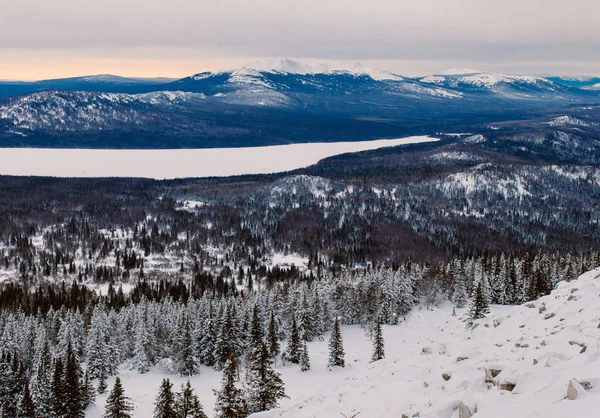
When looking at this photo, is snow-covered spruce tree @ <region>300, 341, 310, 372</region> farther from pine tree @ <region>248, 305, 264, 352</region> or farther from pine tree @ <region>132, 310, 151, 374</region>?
pine tree @ <region>132, 310, 151, 374</region>

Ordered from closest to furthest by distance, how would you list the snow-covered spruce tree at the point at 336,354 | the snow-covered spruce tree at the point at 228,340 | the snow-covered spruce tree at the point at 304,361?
the snow-covered spruce tree at the point at 336,354 < the snow-covered spruce tree at the point at 304,361 < the snow-covered spruce tree at the point at 228,340

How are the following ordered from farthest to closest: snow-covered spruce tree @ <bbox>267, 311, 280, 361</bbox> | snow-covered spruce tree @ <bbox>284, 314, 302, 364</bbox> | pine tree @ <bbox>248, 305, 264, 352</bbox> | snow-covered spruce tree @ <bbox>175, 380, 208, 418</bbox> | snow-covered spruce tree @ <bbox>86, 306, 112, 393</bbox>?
pine tree @ <bbox>248, 305, 264, 352</bbox> < snow-covered spruce tree @ <bbox>86, 306, 112, 393</bbox> < snow-covered spruce tree @ <bbox>267, 311, 280, 361</bbox> < snow-covered spruce tree @ <bbox>284, 314, 302, 364</bbox> < snow-covered spruce tree @ <bbox>175, 380, 208, 418</bbox>

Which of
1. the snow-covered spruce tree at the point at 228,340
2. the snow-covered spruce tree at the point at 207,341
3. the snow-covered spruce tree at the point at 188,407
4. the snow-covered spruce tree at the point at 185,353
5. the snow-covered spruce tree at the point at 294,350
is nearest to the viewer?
the snow-covered spruce tree at the point at 188,407

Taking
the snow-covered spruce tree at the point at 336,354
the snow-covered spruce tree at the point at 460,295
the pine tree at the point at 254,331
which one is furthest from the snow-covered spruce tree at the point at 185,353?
the snow-covered spruce tree at the point at 460,295

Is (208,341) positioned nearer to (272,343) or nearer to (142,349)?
(142,349)

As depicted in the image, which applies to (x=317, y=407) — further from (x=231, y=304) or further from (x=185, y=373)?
(x=231, y=304)

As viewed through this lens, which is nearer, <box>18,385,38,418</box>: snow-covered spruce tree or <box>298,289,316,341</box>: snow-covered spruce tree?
<box>18,385,38,418</box>: snow-covered spruce tree

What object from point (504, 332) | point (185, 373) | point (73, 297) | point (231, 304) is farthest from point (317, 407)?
point (73, 297)

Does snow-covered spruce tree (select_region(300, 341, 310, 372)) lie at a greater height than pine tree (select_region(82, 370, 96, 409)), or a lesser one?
greater

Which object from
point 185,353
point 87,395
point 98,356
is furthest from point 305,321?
point 87,395

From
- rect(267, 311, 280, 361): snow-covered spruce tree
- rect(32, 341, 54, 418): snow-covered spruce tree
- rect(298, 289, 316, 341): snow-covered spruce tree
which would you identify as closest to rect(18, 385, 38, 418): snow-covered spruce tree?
rect(32, 341, 54, 418): snow-covered spruce tree

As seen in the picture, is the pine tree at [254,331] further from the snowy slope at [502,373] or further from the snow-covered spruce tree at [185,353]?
the snowy slope at [502,373]
